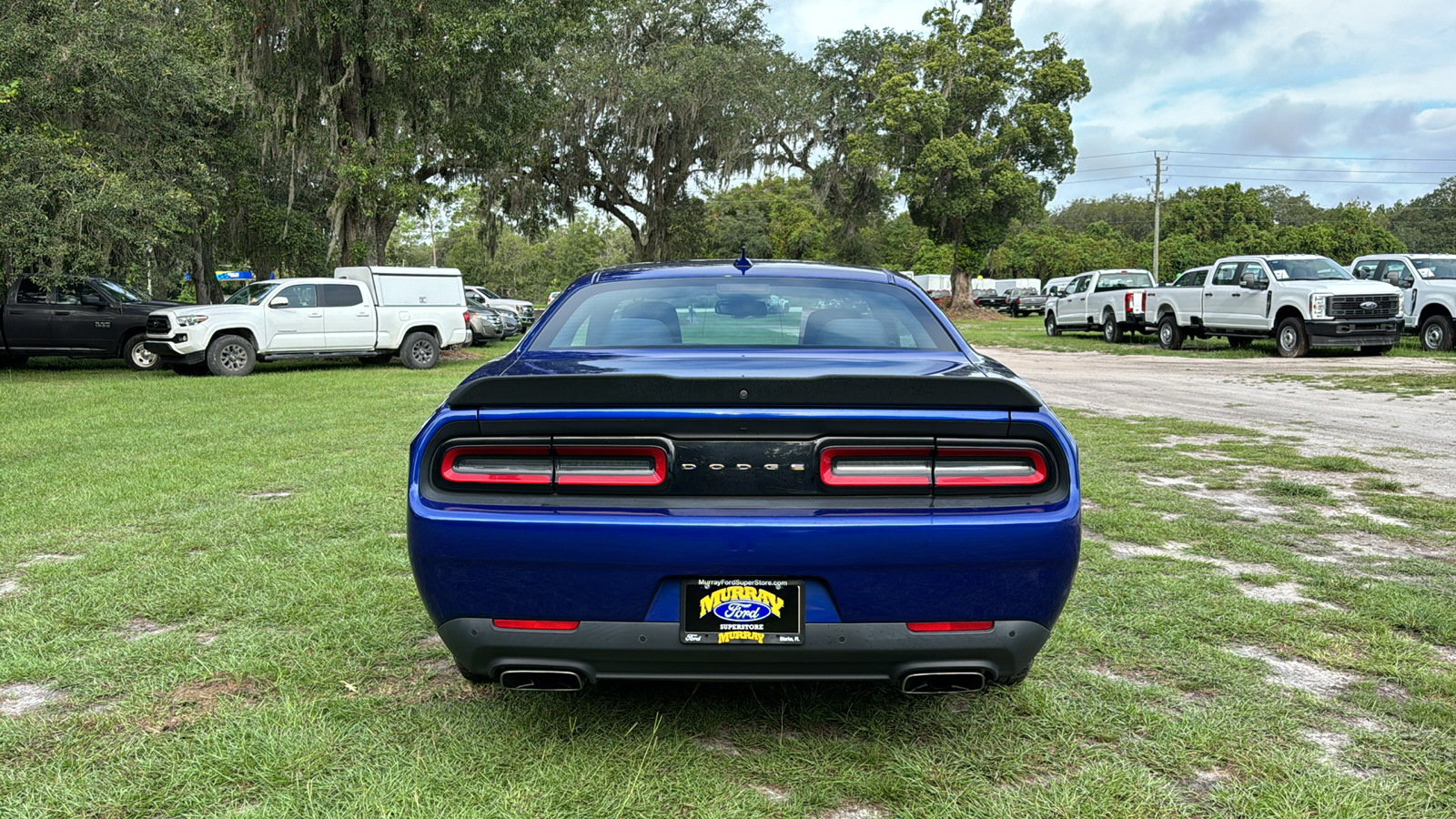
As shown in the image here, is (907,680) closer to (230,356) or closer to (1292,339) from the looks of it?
(230,356)

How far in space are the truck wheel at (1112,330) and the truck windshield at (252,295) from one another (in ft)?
65.1

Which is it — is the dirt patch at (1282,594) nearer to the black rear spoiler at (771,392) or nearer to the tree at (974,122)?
the black rear spoiler at (771,392)

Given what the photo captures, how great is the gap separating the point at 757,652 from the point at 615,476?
0.59 metres

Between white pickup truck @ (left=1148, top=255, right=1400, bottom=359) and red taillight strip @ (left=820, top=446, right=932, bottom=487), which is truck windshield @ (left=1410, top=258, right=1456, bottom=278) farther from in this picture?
red taillight strip @ (left=820, top=446, right=932, bottom=487)

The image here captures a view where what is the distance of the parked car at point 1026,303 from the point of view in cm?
5044

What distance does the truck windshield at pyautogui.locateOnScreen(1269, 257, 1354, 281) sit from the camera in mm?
19391

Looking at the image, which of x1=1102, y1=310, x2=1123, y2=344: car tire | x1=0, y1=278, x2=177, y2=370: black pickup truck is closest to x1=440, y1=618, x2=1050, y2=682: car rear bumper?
x1=0, y1=278, x2=177, y2=370: black pickup truck

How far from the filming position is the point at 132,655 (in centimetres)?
362

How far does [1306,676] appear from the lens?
344 cm

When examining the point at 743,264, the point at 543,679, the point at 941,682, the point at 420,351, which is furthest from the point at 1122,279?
the point at 543,679

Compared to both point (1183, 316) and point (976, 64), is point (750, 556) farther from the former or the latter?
point (976, 64)

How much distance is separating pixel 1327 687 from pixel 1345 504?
3.31m

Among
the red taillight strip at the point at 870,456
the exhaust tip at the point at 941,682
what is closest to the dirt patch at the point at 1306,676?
the exhaust tip at the point at 941,682

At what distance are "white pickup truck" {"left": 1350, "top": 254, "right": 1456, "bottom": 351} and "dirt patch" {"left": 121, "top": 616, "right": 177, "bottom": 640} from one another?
21467 millimetres
